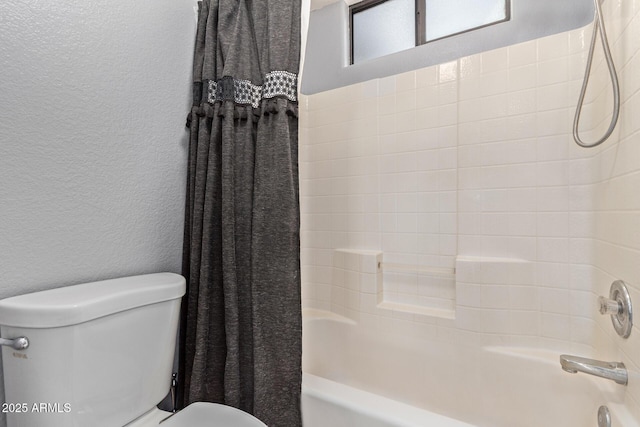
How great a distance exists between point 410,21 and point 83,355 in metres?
2.05

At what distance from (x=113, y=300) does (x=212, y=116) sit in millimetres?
678

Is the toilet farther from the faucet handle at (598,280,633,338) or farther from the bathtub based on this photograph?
the faucet handle at (598,280,633,338)

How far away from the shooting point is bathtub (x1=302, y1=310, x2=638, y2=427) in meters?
0.89

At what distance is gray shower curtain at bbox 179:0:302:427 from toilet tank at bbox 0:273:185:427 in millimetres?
203

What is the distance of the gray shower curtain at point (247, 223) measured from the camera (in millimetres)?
1008

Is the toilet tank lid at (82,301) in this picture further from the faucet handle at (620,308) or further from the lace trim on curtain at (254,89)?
the faucet handle at (620,308)

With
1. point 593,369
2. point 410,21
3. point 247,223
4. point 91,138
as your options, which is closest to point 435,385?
point 593,369

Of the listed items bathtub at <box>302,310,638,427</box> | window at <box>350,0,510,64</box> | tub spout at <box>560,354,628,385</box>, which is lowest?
bathtub at <box>302,310,638,427</box>

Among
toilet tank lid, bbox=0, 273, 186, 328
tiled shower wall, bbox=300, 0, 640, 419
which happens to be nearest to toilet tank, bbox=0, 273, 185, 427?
toilet tank lid, bbox=0, 273, 186, 328

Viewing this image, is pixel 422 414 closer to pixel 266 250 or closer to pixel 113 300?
pixel 266 250

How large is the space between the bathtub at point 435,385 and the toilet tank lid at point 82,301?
1.83 ft

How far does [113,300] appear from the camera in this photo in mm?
786

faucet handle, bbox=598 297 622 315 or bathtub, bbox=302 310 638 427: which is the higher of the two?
faucet handle, bbox=598 297 622 315

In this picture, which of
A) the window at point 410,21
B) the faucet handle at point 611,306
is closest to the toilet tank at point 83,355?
the faucet handle at point 611,306
